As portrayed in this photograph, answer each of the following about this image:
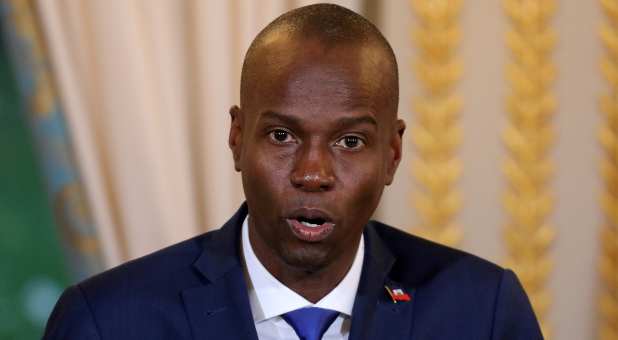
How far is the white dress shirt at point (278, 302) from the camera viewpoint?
2090 millimetres

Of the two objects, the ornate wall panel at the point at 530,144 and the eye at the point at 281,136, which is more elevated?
the eye at the point at 281,136

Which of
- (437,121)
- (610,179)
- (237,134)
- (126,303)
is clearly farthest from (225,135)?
(610,179)

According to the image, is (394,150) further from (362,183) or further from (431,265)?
(431,265)

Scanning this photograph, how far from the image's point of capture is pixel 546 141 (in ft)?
9.82

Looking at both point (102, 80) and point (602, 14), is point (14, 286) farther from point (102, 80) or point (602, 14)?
point (602, 14)

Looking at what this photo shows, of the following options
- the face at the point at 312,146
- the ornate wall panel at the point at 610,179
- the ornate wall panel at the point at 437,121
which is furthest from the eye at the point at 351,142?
the ornate wall panel at the point at 610,179

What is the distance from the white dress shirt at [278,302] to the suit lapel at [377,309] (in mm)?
29

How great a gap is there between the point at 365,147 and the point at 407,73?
100 centimetres

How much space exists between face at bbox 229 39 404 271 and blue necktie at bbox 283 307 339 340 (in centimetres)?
10

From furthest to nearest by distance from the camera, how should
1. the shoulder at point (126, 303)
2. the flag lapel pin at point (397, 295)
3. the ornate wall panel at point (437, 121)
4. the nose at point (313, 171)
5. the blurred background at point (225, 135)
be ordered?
the ornate wall panel at point (437, 121)
the blurred background at point (225, 135)
the flag lapel pin at point (397, 295)
the shoulder at point (126, 303)
the nose at point (313, 171)

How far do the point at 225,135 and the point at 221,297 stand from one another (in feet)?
2.44

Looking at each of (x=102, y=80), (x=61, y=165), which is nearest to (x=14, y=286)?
(x=61, y=165)

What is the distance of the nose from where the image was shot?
1.92m

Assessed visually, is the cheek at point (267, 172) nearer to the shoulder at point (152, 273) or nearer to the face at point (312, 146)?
the face at point (312, 146)
